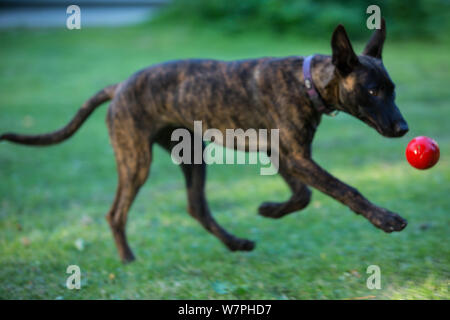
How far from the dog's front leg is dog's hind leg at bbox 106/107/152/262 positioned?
144 centimetres

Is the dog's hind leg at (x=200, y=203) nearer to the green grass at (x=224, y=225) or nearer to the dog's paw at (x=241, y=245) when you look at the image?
the dog's paw at (x=241, y=245)

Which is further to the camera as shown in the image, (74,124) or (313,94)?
(74,124)

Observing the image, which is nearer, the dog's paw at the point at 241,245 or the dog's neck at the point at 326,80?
the dog's neck at the point at 326,80

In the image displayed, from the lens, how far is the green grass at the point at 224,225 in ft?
14.9

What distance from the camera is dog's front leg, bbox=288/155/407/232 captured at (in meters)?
3.91

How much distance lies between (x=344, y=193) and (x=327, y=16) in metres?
15.5

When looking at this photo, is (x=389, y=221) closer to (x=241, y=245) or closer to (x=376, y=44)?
(x=376, y=44)

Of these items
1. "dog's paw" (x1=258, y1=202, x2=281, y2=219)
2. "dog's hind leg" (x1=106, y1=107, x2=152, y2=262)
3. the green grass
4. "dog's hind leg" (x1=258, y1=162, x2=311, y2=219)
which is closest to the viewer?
the green grass

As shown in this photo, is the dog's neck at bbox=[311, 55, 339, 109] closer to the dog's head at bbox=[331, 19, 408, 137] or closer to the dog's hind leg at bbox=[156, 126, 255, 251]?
the dog's head at bbox=[331, 19, 408, 137]

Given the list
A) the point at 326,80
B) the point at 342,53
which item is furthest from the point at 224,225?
the point at 342,53

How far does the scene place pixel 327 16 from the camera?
732 inches

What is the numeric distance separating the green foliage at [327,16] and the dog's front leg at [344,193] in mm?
14402

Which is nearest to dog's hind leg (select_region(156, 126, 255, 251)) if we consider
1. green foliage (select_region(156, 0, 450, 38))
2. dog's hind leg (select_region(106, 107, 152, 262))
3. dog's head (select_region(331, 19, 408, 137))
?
dog's hind leg (select_region(106, 107, 152, 262))

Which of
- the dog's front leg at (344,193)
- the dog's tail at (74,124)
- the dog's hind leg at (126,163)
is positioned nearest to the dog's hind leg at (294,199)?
the dog's front leg at (344,193)
